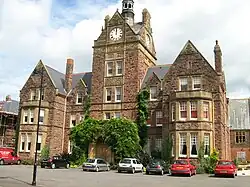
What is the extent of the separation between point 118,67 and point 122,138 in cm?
1096

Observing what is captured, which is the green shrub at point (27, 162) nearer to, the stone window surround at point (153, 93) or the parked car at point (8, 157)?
the parked car at point (8, 157)

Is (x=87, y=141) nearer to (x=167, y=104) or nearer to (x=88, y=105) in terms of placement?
(x=88, y=105)

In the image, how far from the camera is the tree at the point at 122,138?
37.0m

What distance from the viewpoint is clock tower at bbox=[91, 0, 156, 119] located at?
138 feet

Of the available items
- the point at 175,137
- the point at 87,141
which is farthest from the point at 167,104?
the point at 87,141

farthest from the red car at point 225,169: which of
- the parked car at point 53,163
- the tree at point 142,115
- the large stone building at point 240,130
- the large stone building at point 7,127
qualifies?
the large stone building at point 7,127

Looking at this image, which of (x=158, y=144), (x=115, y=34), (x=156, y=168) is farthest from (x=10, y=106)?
(x=156, y=168)

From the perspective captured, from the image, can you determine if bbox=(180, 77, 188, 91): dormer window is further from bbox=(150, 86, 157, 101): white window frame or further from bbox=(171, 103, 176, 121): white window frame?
bbox=(150, 86, 157, 101): white window frame

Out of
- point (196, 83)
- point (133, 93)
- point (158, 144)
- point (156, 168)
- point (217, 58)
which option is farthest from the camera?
point (133, 93)

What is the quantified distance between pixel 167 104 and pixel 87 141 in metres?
11.0

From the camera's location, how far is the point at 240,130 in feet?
170

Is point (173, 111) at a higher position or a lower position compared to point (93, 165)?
higher

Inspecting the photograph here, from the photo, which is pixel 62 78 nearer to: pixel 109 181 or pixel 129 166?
pixel 129 166

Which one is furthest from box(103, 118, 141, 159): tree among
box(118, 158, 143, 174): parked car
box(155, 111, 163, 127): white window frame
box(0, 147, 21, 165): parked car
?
box(0, 147, 21, 165): parked car
